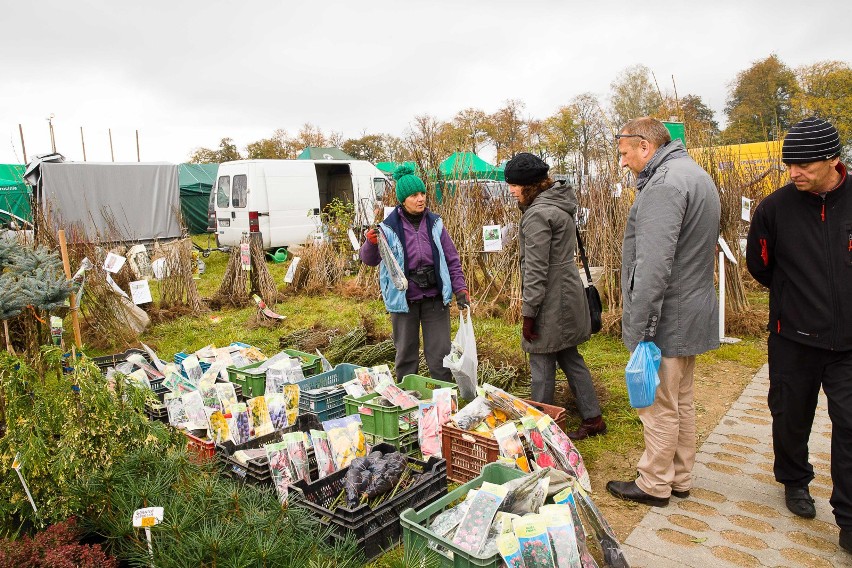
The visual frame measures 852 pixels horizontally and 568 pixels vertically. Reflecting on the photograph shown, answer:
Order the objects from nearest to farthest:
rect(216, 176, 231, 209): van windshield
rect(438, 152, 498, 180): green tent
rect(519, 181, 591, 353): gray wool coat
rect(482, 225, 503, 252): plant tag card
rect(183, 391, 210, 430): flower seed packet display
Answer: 1. rect(519, 181, 591, 353): gray wool coat
2. rect(183, 391, 210, 430): flower seed packet display
3. rect(482, 225, 503, 252): plant tag card
4. rect(438, 152, 498, 180): green tent
5. rect(216, 176, 231, 209): van windshield

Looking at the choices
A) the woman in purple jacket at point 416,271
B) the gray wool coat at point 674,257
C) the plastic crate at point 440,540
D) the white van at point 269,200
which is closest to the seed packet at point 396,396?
the woman in purple jacket at point 416,271

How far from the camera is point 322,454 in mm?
2787

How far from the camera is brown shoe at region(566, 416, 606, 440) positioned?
3447 millimetres

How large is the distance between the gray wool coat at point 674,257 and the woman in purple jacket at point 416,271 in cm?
144

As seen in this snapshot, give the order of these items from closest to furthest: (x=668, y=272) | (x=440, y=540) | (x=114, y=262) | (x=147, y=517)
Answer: (x=147, y=517), (x=440, y=540), (x=668, y=272), (x=114, y=262)

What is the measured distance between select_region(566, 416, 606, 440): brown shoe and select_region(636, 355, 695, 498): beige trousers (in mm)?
660

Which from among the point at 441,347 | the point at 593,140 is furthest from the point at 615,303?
the point at 441,347

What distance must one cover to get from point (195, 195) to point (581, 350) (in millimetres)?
15685

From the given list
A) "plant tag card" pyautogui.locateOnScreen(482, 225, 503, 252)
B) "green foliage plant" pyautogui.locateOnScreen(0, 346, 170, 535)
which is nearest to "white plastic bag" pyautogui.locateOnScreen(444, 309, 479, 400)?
"green foliage plant" pyautogui.locateOnScreen(0, 346, 170, 535)

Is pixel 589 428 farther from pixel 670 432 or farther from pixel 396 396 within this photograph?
pixel 396 396

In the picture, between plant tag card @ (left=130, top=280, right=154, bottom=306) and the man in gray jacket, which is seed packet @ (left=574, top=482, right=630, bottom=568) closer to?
the man in gray jacket

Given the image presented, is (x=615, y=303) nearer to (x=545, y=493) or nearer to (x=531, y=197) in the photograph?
(x=531, y=197)

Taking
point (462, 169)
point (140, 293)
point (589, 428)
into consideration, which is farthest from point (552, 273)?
point (140, 293)

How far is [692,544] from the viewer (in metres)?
2.41
